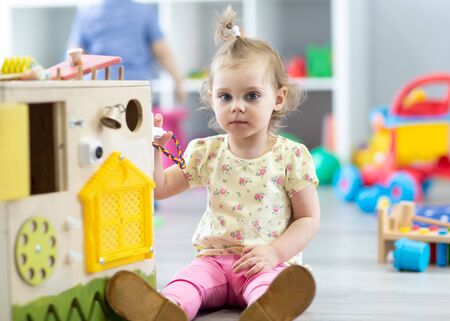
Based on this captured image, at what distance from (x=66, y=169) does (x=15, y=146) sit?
13 centimetres

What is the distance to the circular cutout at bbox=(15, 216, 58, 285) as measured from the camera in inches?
44.6

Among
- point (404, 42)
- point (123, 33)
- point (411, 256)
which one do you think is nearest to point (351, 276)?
point (411, 256)

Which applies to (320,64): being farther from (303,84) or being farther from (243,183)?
(243,183)

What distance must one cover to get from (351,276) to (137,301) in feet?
2.02

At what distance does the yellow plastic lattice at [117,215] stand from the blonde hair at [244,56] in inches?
10.8

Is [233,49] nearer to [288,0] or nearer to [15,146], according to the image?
[15,146]

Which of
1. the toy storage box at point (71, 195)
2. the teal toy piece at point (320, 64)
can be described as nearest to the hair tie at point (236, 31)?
the toy storage box at point (71, 195)

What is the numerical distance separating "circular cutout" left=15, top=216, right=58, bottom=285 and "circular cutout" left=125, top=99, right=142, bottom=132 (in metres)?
0.25

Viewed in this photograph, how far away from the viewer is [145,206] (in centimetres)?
134

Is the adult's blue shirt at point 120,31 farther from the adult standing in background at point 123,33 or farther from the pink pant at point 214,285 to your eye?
the pink pant at point 214,285

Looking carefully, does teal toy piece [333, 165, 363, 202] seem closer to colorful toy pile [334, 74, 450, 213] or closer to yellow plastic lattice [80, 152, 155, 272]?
colorful toy pile [334, 74, 450, 213]

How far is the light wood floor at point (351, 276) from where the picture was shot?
55.6 inches

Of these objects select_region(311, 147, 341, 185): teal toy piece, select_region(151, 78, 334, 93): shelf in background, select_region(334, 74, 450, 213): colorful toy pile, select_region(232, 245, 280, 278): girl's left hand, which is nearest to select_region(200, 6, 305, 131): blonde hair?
select_region(232, 245, 280, 278): girl's left hand

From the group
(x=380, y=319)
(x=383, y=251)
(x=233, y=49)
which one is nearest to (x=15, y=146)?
(x=233, y=49)
